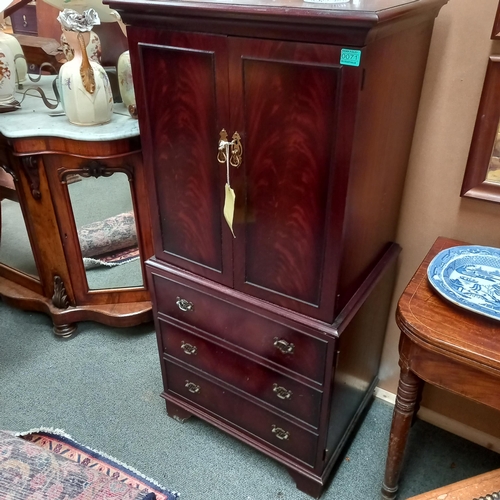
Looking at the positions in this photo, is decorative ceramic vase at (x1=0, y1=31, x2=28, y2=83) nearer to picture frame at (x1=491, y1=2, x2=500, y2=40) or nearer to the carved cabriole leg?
the carved cabriole leg

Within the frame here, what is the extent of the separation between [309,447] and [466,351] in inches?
24.0

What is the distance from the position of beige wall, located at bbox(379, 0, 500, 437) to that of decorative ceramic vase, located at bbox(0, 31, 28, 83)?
5.03 feet

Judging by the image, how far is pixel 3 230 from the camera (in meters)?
2.11

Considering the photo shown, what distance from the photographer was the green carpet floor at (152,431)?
1504mm

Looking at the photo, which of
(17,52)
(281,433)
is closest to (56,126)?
(17,52)

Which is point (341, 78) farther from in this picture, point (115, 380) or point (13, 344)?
point (13, 344)

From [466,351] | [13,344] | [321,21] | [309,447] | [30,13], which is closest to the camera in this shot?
[321,21]

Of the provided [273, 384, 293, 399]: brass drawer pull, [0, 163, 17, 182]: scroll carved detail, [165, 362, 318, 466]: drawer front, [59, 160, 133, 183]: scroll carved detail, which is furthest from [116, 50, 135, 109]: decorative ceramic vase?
[273, 384, 293, 399]: brass drawer pull

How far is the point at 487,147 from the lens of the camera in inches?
48.3

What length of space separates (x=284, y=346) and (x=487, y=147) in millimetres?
733

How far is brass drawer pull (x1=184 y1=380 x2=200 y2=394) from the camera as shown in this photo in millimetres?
1588

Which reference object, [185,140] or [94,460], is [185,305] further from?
[94,460]

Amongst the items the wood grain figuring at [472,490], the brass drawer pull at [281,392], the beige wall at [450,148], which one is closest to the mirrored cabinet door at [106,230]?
the brass drawer pull at [281,392]

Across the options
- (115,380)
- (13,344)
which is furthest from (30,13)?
(115,380)
